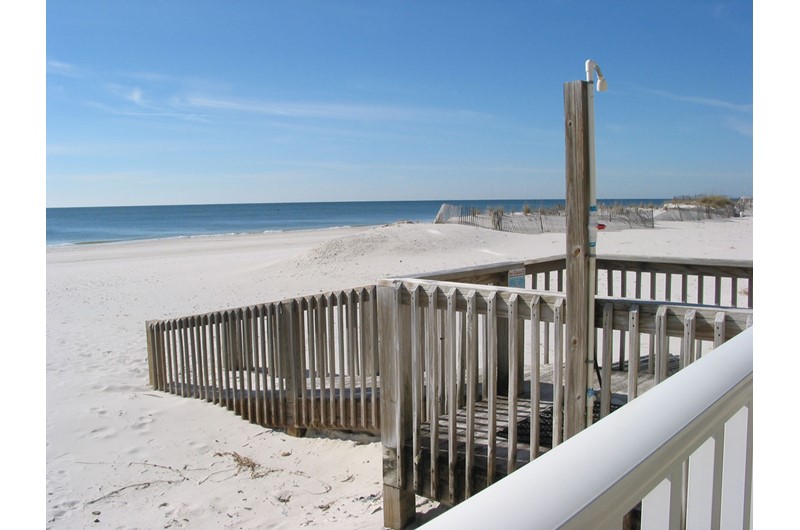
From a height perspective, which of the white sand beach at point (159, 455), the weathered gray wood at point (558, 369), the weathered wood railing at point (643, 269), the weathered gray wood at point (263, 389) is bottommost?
the white sand beach at point (159, 455)

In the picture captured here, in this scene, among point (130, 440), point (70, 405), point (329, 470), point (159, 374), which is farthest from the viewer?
point (159, 374)

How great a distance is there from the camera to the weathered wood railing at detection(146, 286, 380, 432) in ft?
20.9

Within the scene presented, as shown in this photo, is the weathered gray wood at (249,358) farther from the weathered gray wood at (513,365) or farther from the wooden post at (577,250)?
the wooden post at (577,250)

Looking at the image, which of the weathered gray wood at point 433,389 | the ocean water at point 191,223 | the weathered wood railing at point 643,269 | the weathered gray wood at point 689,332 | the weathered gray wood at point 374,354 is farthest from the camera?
the ocean water at point 191,223

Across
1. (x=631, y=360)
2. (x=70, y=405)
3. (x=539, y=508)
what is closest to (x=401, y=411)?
(x=631, y=360)

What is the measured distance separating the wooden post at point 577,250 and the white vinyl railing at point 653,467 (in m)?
1.60

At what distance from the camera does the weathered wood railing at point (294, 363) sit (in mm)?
6363

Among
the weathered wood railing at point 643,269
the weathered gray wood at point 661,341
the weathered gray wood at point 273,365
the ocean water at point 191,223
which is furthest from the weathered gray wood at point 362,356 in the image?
the ocean water at point 191,223
